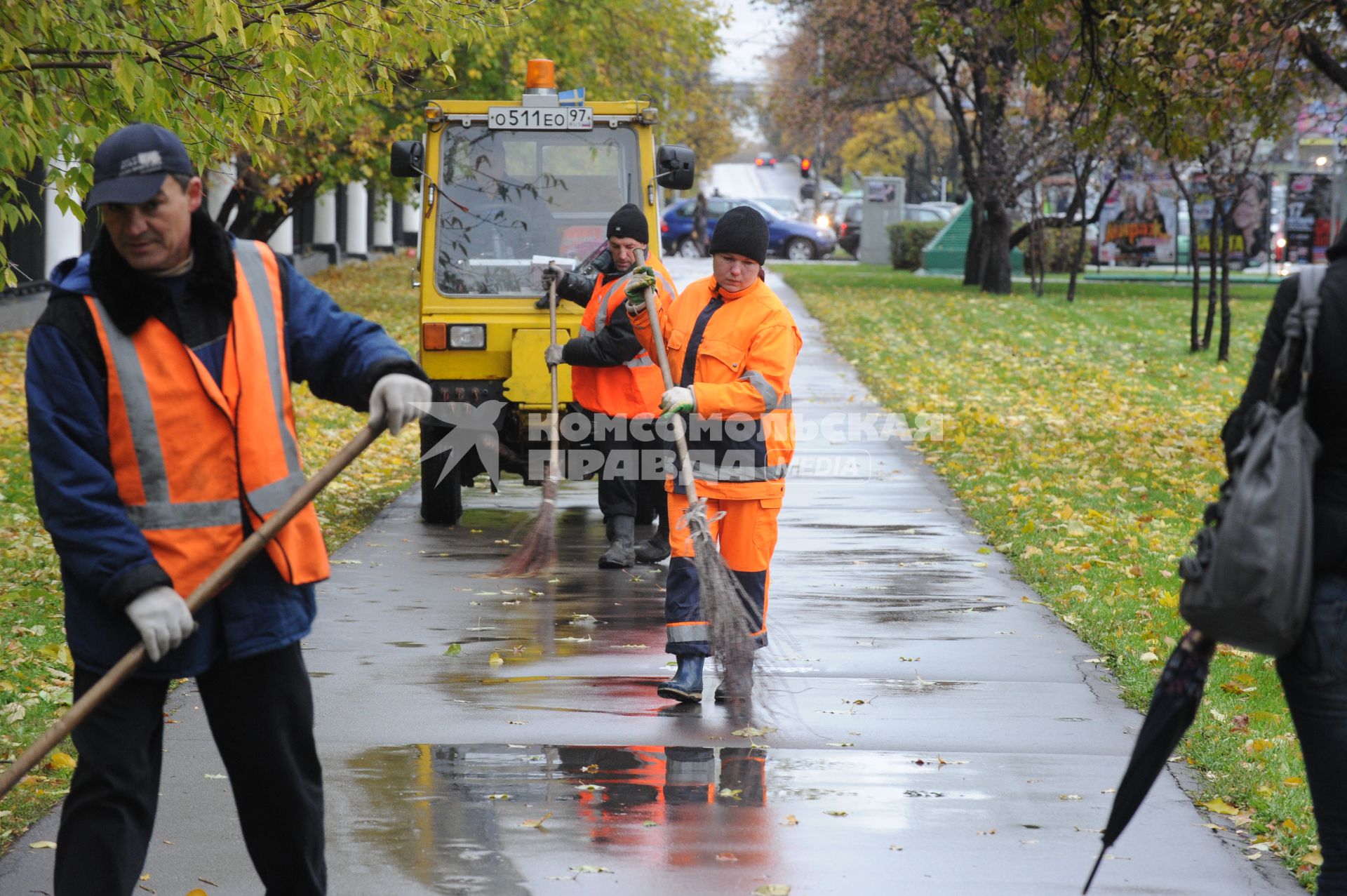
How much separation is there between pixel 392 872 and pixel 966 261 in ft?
102

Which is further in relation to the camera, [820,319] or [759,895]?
[820,319]

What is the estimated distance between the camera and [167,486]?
3.44 metres

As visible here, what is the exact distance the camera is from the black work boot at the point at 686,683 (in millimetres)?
6344

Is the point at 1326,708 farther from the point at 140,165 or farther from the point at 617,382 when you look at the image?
the point at 617,382

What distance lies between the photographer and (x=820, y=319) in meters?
26.4

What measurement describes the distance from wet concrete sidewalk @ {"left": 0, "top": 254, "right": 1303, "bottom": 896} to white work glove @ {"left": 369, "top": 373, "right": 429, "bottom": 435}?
1.56 meters

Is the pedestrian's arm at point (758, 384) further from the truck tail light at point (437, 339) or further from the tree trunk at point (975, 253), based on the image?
the tree trunk at point (975, 253)

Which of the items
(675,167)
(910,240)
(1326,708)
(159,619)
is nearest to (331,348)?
(159,619)

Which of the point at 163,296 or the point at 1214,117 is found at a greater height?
the point at 1214,117

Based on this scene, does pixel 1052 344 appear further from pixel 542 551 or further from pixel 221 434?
pixel 221 434

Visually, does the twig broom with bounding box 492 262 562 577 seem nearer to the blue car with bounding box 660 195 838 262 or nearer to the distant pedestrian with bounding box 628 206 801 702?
the distant pedestrian with bounding box 628 206 801 702

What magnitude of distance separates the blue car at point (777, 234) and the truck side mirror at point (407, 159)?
3689 cm

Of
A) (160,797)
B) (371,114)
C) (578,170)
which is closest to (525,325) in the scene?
(578,170)

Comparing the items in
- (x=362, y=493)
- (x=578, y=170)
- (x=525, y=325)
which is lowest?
(x=362, y=493)
